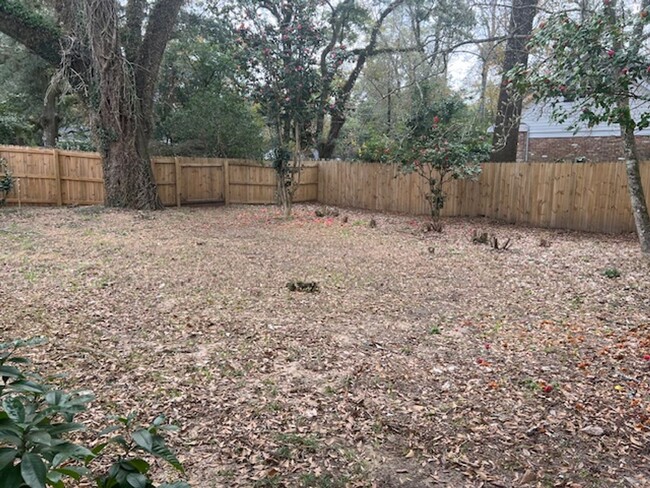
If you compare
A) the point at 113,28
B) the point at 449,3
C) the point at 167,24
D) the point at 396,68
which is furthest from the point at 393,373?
the point at 396,68

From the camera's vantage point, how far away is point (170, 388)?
2.39 metres

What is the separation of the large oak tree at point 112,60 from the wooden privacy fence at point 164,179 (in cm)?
103

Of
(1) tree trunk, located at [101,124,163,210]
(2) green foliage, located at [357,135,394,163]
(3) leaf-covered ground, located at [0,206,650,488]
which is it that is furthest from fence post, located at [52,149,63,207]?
(2) green foliage, located at [357,135,394,163]

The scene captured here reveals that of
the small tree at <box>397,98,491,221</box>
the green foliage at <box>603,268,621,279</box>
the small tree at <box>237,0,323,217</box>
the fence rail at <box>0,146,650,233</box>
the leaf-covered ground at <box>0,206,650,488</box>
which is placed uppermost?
the small tree at <box>237,0,323,217</box>

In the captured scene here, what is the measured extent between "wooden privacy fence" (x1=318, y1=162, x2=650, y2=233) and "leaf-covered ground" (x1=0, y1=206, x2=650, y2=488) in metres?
2.75

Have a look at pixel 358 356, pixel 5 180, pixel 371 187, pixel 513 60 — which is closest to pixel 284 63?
pixel 371 187

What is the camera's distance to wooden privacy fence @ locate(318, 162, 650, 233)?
790 cm

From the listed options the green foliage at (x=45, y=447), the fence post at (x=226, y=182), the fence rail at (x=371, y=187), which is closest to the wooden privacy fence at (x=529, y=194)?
the fence rail at (x=371, y=187)

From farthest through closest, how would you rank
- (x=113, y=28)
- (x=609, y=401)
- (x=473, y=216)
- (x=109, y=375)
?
(x=473, y=216) → (x=113, y=28) → (x=109, y=375) → (x=609, y=401)

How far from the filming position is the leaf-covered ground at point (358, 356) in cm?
190

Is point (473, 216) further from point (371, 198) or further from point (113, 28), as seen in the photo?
point (113, 28)

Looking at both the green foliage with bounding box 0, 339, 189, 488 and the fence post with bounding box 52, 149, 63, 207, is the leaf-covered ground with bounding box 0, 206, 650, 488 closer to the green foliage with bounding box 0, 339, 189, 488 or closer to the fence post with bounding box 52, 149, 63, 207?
the green foliage with bounding box 0, 339, 189, 488

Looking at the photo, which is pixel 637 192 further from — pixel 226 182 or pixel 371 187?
pixel 226 182

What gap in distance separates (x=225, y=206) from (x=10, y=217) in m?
4.89
